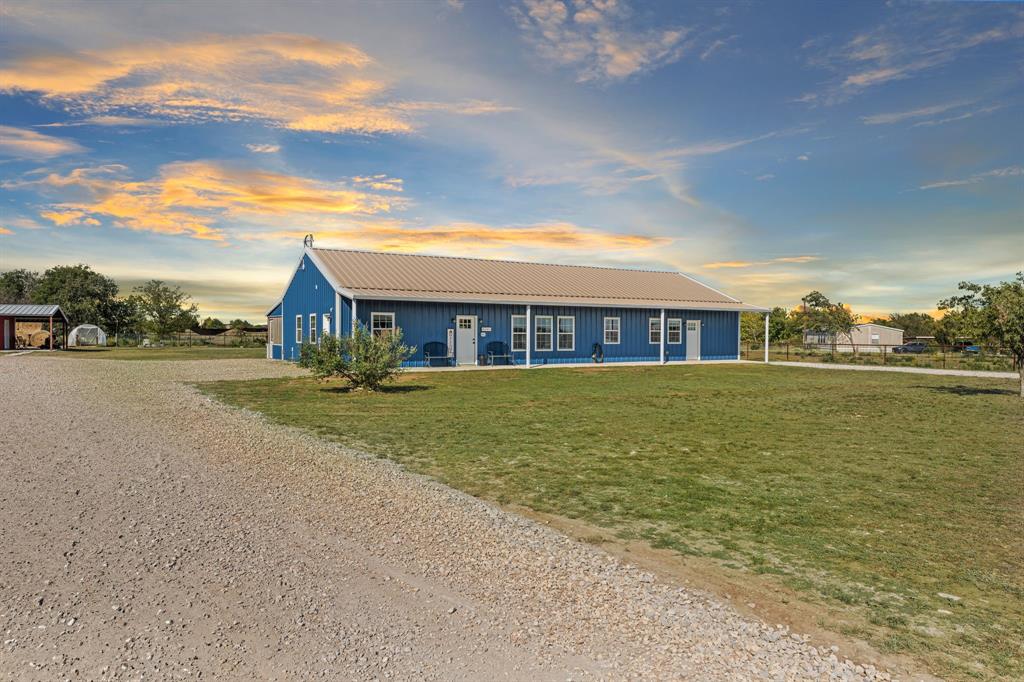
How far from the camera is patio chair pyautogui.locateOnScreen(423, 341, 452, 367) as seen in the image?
26.4m

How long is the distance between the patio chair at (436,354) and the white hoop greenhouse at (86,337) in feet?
139

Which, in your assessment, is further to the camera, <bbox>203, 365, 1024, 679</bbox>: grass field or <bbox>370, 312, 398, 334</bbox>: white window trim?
<bbox>370, 312, 398, 334</bbox>: white window trim

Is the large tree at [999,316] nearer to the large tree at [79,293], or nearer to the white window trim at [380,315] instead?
the white window trim at [380,315]

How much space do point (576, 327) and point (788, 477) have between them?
22435 millimetres

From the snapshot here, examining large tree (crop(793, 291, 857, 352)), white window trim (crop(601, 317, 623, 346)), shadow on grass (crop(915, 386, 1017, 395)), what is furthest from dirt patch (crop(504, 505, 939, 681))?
large tree (crop(793, 291, 857, 352))

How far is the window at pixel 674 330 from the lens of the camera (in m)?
33.2

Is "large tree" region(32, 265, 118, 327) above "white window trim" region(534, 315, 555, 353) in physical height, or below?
above

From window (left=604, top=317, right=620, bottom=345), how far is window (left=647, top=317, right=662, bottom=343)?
Result: 6.37 feet

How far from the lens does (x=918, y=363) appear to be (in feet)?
112

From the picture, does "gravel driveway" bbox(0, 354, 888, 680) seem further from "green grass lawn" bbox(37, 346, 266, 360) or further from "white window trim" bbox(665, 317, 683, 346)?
"green grass lawn" bbox(37, 346, 266, 360)

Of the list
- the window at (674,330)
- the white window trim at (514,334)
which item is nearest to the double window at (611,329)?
the window at (674,330)

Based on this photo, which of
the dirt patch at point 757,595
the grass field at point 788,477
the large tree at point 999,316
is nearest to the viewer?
the dirt patch at point 757,595

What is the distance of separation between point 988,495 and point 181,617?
26.4 ft

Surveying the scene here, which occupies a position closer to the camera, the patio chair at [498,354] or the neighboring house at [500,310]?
the neighboring house at [500,310]
